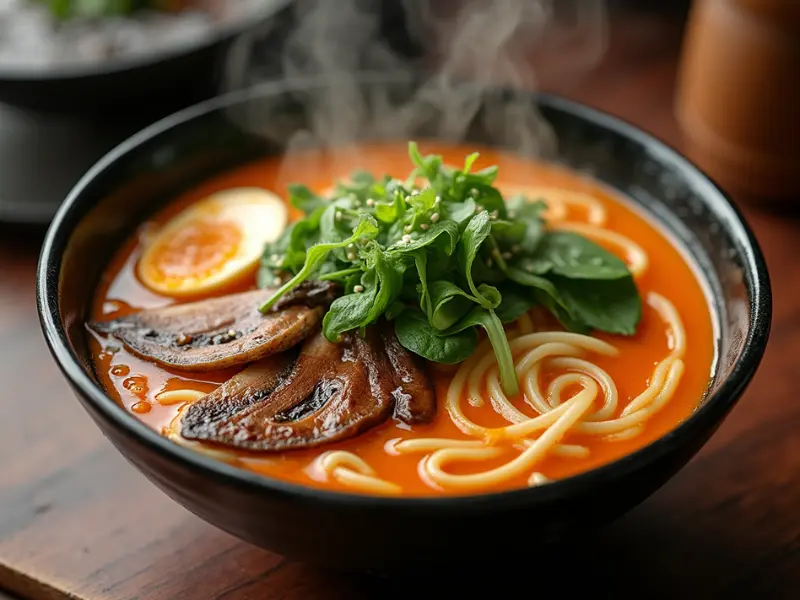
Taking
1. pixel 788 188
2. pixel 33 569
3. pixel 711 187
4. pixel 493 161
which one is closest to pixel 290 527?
pixel 33 569

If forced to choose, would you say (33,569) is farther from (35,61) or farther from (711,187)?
(35,61)

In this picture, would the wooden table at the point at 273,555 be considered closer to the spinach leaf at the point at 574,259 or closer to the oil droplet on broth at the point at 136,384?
the oil droplet on broth at the point at 136,384

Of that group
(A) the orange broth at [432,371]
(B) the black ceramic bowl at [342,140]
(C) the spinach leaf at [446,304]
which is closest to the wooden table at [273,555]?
(B) the black ceramic bowl at [342,140]

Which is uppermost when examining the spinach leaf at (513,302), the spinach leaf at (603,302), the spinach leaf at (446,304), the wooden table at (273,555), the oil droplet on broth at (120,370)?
the spinach leaf at (603,302)

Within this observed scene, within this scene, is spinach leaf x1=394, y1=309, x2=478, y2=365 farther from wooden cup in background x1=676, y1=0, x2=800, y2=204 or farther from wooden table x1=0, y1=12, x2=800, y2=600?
wooden cup in background x1=676, y1=0, x2=800, y2=204

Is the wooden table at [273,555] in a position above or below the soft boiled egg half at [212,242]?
below

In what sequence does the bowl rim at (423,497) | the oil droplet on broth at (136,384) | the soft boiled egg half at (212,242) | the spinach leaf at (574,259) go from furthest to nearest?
1. the soft boiled egg half at (212,242)
2. the spinach leaf at (574,259)
3. the oil droplet on broth at (136,384)
4. the bowl rim at (423,497)

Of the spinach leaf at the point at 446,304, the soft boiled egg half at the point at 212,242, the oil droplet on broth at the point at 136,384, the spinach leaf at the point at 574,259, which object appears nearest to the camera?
the spinach leaf at the point at 446,304
